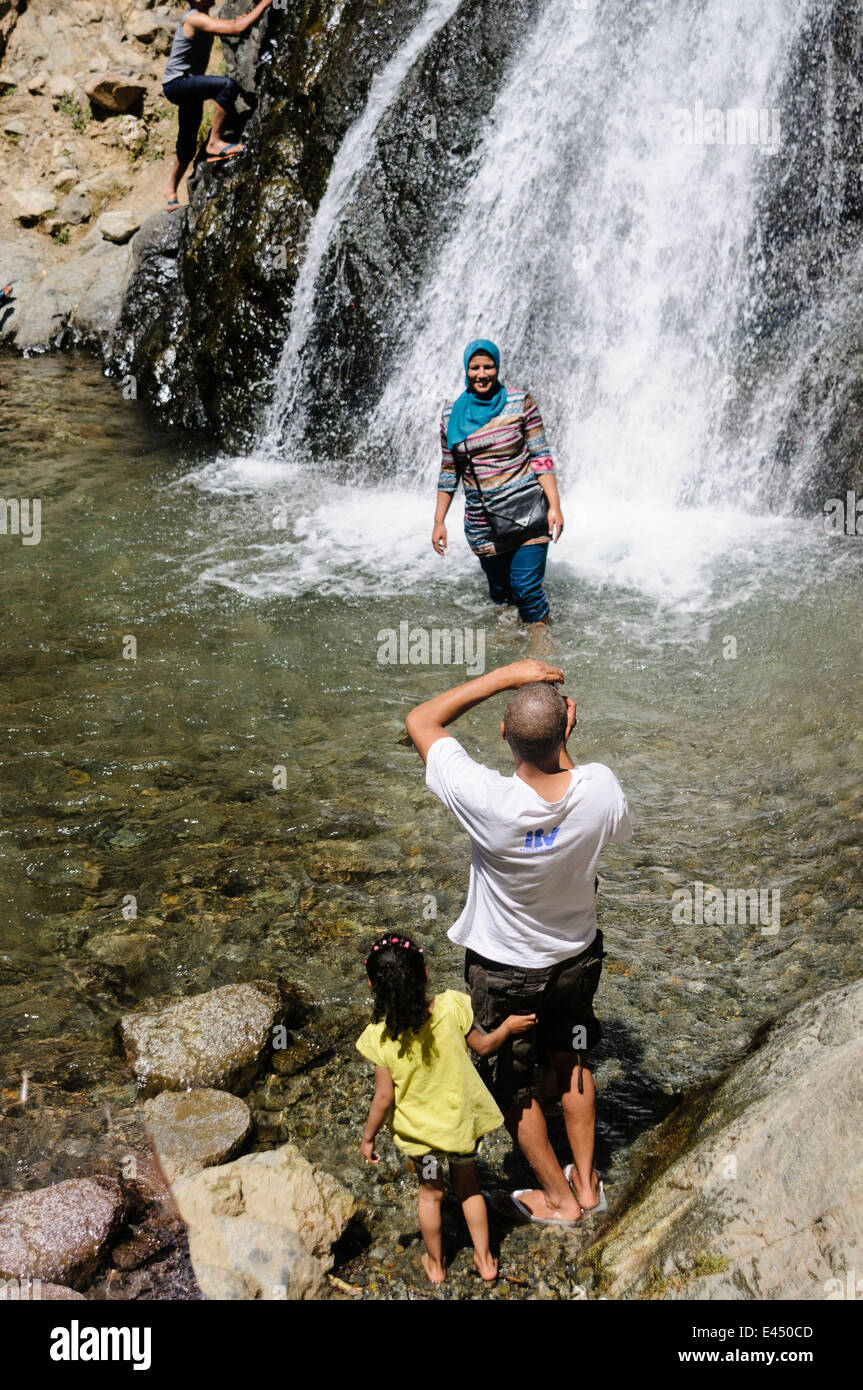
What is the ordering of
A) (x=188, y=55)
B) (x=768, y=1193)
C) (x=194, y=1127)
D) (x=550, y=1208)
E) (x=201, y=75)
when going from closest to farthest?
1. (x=768, y=1193)
2. (x=550, y=1208)
3. (x=194, y=1127)
4. (x=188, y=55)
5. (x=201, y=75)

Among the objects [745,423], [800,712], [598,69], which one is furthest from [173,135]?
[800,712]

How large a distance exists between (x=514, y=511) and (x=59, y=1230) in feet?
14.5

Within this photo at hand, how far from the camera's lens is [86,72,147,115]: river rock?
16.1 metres

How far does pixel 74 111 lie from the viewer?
54.9 feet

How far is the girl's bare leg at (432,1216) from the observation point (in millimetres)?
3207

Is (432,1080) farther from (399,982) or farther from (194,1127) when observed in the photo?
(194,1127)

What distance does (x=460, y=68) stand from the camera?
11.2 meters

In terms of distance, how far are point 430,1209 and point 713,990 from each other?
1.56 metres

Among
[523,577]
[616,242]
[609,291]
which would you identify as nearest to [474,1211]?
[523,577]

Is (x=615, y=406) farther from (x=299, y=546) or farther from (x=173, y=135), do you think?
(x=173, y=135)

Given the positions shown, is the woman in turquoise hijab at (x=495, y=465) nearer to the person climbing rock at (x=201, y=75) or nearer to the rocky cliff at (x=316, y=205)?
the rocky cliff at (x=316, y=205)

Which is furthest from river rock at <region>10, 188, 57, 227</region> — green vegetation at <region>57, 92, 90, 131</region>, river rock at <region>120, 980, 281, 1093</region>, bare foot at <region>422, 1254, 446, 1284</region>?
bare foot at <region>422, 1254, 446, 1284</region>

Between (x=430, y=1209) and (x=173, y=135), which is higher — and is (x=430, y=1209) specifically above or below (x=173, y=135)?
below

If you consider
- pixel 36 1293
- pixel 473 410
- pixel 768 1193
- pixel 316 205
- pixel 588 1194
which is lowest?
pixel 36 1293
